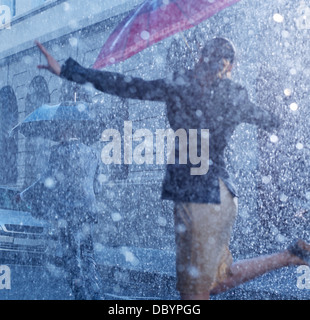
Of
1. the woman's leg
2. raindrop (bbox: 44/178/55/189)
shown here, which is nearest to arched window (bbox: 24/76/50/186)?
raindrop (bbox: 44/178/55/189)

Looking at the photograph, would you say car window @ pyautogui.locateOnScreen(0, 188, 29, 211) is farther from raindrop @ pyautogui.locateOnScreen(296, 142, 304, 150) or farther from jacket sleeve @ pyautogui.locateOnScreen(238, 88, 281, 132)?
jacket sleeve @ pyautogui.locateOnScreen(238, 88, 281, 132)

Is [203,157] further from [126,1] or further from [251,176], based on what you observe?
[126,1]

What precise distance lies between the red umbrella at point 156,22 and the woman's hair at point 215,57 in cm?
61

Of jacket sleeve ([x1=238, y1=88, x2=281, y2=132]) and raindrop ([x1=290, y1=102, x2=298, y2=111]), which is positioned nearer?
jacket sleeve ([x1=238, y1=88, x2=281, y2=132])

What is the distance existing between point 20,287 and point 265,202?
456 cm

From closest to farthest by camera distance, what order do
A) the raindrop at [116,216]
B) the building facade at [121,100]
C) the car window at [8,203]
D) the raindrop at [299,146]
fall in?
the car window at [8,203] < the raindrop at [299,146] < the building facade at [121,100] < the raindrop at [116,216]

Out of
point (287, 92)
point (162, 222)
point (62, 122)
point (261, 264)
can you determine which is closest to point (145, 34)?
point (261, 264)

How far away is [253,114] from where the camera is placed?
3156mm

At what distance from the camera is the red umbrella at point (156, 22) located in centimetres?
383

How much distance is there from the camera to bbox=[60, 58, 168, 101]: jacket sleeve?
3.07 m

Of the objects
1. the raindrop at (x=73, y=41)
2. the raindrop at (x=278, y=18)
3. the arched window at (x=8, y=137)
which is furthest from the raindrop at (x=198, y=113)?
the arched window at (x=8, y=137)

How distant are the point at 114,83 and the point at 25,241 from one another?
17.7ft

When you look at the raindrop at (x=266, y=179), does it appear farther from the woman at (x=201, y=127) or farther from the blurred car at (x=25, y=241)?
the woman at (x=201, y=127)

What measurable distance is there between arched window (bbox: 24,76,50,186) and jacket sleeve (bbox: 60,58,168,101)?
1301cm
